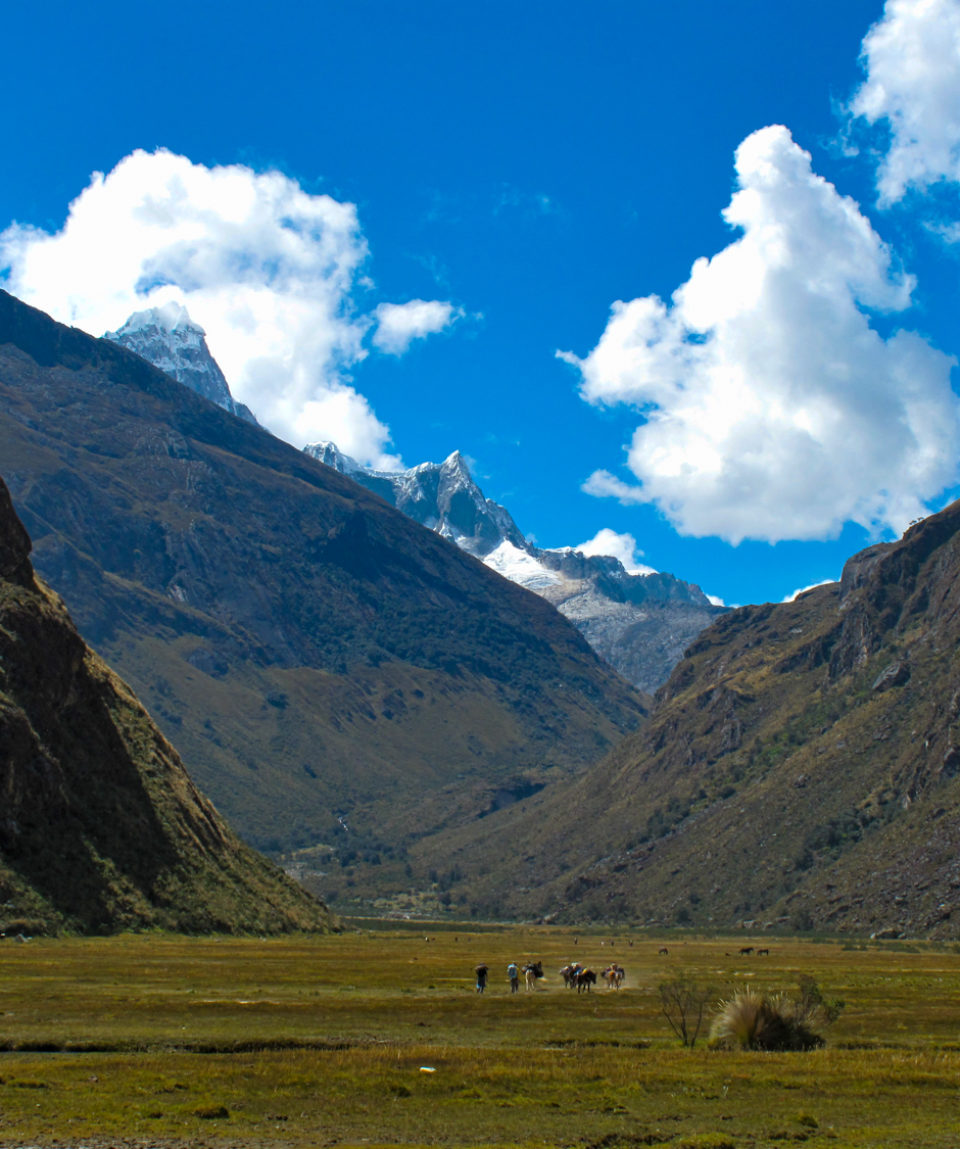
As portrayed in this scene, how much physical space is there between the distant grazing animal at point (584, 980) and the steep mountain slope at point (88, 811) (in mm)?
40533

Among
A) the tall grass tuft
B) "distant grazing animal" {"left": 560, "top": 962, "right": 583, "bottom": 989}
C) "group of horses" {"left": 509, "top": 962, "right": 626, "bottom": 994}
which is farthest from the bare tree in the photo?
"distant grazing animal" {"left": 560, "top": 962, "right": 583, "bottom": 989}

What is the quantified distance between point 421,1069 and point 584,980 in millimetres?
30245

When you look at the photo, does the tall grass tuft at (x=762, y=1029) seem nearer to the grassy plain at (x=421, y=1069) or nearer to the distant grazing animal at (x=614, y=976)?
the grassy plain at (x=421, y=1069)

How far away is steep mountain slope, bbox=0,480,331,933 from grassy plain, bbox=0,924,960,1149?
65.2 feet

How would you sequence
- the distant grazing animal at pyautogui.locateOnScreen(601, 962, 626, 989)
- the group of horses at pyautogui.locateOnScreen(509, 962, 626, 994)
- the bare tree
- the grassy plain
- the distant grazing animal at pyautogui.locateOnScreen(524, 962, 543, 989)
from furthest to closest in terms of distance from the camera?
the distant grazing animal at pyautogui.locateOnScreen(524, 962, 543, 989) < the distant grazing animal at pyautogui.locateOnScreen(601, 962, 626, 989) < the group of horses at pyautogui.locateOnScreen(509, 962, 626, 994) < the bare tree < the grassy plain

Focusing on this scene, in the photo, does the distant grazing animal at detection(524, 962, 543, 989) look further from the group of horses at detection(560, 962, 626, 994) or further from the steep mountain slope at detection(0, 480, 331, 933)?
the steep mountain slope at detection(0, 480, 331, 933)

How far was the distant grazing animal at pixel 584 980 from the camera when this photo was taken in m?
60.0

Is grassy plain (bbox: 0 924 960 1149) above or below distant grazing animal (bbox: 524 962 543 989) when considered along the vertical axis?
above

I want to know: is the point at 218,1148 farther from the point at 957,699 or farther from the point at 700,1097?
the point at 957,699

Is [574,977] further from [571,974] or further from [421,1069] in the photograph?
[421,1069]

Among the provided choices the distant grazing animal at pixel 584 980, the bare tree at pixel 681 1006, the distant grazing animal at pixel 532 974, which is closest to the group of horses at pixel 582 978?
the distant grazing animal at pixel 584 980

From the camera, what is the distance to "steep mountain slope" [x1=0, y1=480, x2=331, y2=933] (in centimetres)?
8212

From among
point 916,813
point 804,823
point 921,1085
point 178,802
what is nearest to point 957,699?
point 916,813

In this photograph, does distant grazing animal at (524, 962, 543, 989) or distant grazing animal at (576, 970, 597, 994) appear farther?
distant grazing animal at (524, 962, 543, 989)
